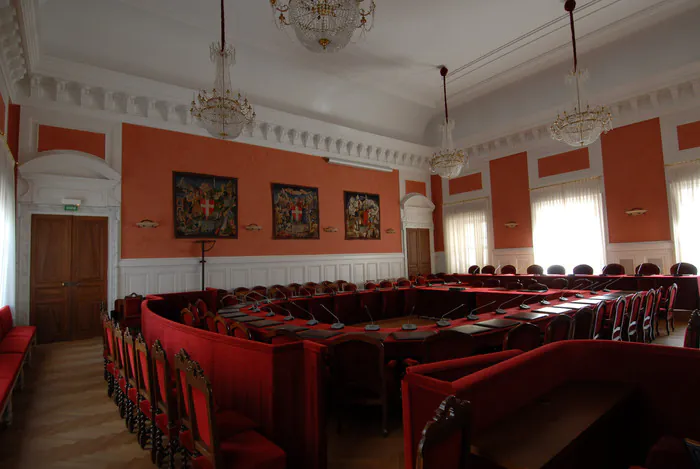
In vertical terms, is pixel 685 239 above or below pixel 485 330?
above

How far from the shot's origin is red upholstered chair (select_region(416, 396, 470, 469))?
1300 millimetres

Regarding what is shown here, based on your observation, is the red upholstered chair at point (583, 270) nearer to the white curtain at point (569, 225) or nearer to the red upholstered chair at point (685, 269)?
the white curtain at point (569, 225)

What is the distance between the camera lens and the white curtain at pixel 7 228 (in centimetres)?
602

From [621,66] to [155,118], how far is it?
12.0 metres

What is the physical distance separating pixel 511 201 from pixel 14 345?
41.9 feet

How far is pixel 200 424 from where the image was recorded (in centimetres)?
227

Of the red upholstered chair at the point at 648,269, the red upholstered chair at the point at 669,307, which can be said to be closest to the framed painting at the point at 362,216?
the red upholstered chair at the point at 648,269

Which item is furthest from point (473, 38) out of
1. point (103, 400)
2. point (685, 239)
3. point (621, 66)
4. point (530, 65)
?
point (103, 400)

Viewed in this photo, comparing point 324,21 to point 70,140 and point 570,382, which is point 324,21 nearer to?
point 570,382

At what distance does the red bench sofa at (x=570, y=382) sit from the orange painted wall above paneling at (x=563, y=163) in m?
10.2

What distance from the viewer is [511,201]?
12727 mm

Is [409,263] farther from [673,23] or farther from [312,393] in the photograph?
[312,393]

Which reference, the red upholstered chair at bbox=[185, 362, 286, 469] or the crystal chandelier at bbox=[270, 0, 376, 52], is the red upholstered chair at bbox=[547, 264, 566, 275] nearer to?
the crystal chandelier at bbox=[270, 0, 376, 52]

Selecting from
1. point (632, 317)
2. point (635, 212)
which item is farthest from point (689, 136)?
point (632, 317)
